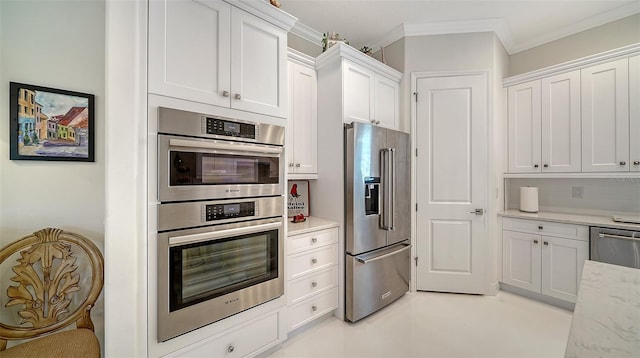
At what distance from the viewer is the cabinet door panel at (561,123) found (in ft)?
8.42

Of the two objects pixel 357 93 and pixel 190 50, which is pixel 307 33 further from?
pixel 190 50

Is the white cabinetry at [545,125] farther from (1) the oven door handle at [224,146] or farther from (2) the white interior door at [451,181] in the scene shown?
(1) the oven door handle at [224,146]

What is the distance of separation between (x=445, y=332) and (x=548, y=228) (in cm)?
154

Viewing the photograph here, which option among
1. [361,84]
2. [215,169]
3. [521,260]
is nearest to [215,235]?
[215,169]

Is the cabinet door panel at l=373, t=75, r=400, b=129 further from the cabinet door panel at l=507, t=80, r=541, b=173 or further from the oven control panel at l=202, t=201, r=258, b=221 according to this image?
the oven control panel at l=202, t=201, r=258, b=221

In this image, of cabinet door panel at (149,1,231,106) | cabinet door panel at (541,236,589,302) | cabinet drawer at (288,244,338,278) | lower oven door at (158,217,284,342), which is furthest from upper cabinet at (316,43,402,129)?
cabinet door panel at (541,236,589,302)

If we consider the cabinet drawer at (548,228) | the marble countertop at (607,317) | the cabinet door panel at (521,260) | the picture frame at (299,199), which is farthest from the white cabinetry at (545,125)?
the picture frame at (299,199)

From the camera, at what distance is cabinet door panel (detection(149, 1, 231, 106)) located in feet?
4.44

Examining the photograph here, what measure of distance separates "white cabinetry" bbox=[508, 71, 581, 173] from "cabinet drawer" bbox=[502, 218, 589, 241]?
1.97 ft

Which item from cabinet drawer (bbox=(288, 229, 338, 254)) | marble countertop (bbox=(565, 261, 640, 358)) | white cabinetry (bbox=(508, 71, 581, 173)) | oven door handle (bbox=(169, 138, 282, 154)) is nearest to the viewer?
marble countertop (bbox=(565, 261, 640, 358))

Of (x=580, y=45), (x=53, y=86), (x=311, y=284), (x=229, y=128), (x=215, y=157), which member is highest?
(x=580, y=45)

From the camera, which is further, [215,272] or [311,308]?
[311,308]

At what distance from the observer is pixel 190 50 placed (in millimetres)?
1459

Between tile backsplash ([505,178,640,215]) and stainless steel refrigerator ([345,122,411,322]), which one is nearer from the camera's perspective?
stainless steel refrigerator ([345,122,411,322])
